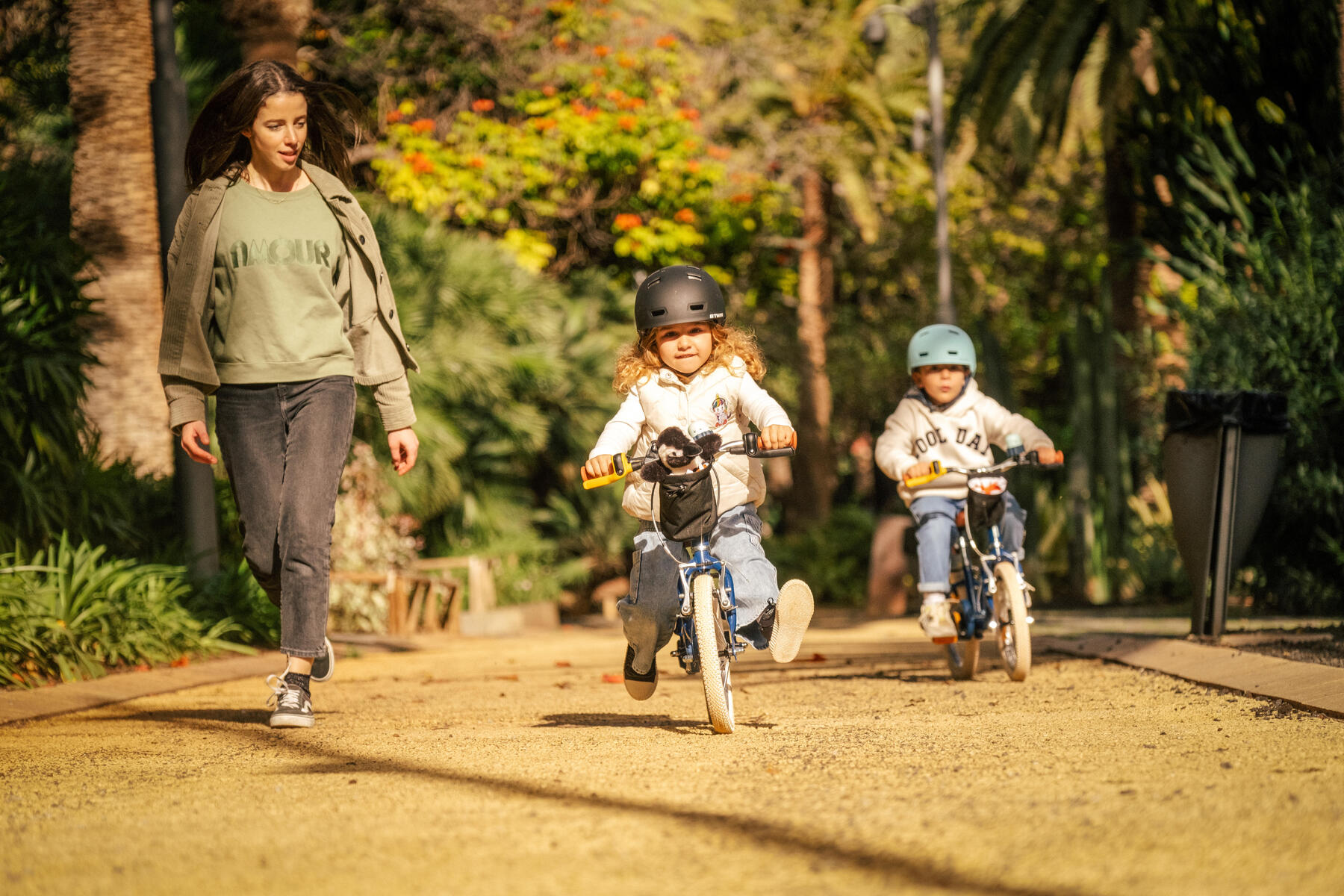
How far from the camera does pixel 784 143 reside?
2177 cm

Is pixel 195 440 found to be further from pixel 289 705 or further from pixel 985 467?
pixel 985 467

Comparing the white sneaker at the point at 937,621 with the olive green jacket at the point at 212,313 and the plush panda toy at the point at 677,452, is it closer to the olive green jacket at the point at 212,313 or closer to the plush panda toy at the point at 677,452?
the plush panda toy at the point at 677,452

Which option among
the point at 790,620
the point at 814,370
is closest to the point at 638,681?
the point at 790,620

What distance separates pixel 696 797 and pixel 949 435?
3584 mm

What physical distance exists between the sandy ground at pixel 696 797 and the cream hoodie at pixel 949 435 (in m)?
1.21

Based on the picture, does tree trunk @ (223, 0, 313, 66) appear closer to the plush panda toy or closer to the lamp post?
the plush panda toy

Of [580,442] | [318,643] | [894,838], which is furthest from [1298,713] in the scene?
[580,442]

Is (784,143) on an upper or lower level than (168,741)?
upper

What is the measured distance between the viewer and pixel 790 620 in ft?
15.9

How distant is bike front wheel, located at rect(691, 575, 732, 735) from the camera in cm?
466

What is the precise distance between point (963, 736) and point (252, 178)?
3.18 m

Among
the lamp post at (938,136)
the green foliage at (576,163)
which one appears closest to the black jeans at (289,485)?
the green foliage at (576,163)

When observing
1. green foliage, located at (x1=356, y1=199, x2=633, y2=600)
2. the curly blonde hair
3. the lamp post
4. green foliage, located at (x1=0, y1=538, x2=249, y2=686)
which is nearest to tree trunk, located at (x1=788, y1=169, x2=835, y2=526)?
the lamp post

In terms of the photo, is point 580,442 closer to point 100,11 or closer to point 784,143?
point 784,143
